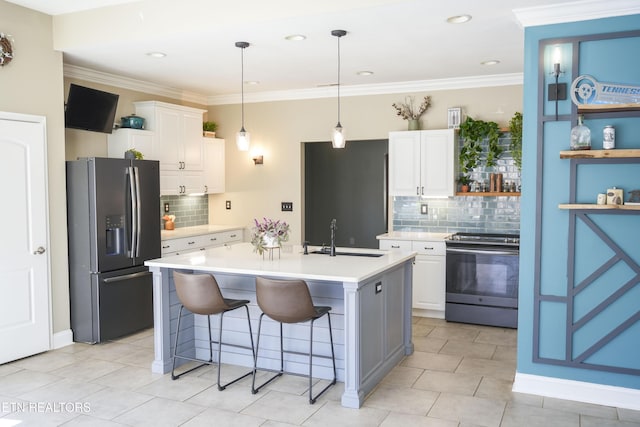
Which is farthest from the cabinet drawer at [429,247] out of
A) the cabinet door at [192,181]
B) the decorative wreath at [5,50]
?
the decorative wreath at [5,50]

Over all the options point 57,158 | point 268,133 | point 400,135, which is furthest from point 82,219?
point 400,135

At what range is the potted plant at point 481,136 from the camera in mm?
5949

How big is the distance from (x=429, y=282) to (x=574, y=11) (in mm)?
3176

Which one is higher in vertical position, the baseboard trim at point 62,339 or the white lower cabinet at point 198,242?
the white lower cabinet at point 198,242

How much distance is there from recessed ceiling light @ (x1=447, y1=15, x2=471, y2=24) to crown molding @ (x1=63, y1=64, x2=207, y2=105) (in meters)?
3.71

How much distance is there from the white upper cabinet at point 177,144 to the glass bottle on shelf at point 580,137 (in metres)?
4.34

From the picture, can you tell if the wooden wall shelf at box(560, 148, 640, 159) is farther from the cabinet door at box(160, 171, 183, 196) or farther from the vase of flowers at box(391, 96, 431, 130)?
the cabinet door at box(160, 171, 183, 196)

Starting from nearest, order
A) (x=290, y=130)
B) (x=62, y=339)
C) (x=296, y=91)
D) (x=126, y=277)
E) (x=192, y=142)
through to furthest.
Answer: (x=62, y=339), (x=126, y=277), (x=192, y=142), (x=296, y=91), (x=290, y=130)

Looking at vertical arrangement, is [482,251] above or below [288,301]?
above

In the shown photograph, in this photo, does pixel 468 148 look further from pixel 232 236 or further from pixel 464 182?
pixel 232 236

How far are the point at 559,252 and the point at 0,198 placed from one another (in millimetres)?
4292

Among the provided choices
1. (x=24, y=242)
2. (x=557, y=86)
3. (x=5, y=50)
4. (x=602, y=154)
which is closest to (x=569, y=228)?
(x=602, y=154)

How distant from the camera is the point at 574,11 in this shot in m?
3.60

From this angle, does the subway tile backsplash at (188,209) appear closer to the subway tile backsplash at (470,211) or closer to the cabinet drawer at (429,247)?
the subway tile backsplash at (470,211)
